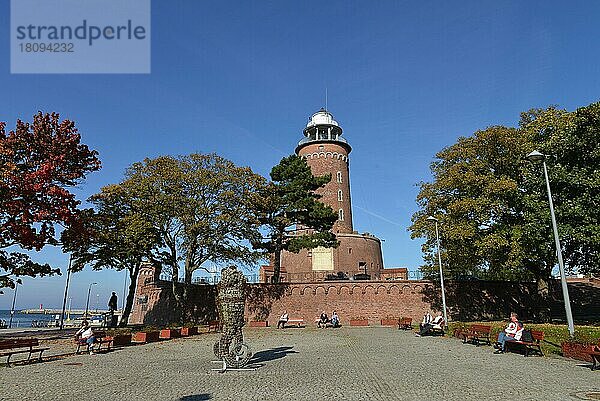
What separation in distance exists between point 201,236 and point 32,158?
39.6 ft

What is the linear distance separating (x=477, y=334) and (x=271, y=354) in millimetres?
9754

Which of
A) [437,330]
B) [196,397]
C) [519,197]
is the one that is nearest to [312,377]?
[196,397]

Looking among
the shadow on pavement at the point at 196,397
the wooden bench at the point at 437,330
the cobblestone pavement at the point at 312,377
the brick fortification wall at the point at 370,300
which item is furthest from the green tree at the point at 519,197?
the shadow on pavement at the point at 196,397

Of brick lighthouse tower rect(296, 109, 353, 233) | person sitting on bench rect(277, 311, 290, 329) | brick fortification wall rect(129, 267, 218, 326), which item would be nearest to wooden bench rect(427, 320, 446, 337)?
person sitting on bench rect(277, 311, 290, 329)

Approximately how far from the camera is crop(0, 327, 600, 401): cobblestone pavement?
31.5ft

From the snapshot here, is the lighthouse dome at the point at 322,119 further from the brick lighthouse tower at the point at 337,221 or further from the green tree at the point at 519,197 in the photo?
the green tree at the point at 519,197

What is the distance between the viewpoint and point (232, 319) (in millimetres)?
14234

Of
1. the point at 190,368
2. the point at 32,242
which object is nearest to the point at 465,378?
A: the point at 190,368

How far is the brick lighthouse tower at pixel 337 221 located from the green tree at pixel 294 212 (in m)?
11.0

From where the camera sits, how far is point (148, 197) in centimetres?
2947

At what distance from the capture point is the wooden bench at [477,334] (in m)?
19.6

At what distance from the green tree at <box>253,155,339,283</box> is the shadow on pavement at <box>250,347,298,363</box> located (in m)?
16.6

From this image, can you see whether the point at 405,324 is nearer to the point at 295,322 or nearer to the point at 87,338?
the point at 295,322

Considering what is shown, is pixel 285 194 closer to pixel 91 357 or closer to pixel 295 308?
pixel 295 308
